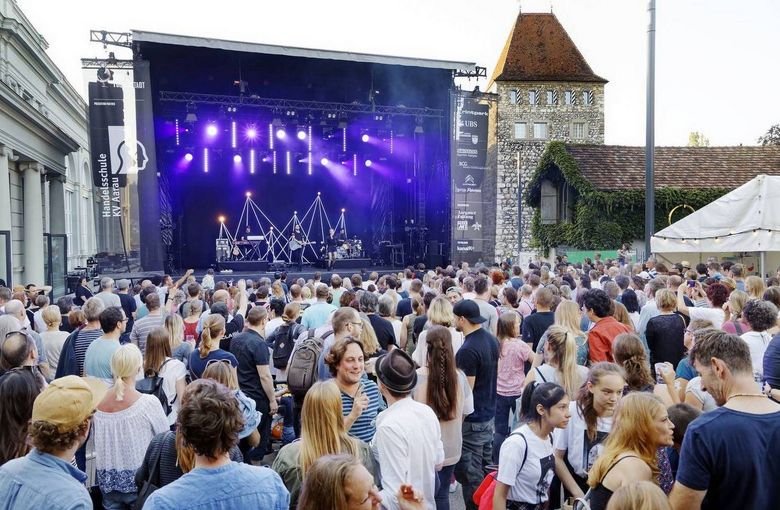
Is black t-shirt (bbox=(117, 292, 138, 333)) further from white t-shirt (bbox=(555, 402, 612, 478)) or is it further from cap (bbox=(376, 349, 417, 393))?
white t-shirt (bbox=(555, 402, 612, 478))

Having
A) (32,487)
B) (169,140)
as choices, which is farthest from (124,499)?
(169,140)

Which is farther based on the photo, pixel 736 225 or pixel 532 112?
pixel 532 112

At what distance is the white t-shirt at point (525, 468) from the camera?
111 inches

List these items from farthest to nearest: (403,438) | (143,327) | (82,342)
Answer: (143,327) → (82,342) → (403,438)

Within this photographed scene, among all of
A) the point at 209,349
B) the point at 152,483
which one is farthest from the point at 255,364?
the point at 152,483

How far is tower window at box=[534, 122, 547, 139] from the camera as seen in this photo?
36.5 meters

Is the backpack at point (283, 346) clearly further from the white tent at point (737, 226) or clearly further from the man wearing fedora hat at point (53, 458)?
the white tent at point (737, 226)

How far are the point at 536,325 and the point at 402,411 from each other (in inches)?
117

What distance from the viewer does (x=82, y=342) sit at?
16.5 feet

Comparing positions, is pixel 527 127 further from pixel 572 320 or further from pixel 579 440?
pixel 579 440

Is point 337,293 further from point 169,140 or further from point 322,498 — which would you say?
point 169,140

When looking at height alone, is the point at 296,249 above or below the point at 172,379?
above

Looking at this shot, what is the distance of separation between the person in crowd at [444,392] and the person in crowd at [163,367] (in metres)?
1.72

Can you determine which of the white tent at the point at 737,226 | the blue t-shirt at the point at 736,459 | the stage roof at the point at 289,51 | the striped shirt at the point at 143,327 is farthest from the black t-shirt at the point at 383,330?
the stage roof at the point at 289,51
